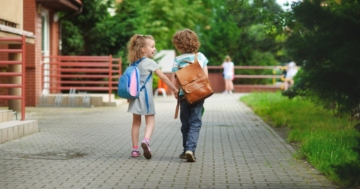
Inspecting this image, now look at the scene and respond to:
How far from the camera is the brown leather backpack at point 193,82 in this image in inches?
401

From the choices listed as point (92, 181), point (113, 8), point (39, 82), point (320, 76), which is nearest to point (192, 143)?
point (92, 181)

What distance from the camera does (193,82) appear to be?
10.2m

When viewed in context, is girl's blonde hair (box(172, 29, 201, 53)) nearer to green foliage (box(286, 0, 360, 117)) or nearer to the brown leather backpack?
the brown leather backpack

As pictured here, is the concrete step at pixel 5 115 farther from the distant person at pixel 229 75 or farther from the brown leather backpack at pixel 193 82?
the distant person at pixel 229 75

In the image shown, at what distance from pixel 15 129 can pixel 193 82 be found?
401 cm

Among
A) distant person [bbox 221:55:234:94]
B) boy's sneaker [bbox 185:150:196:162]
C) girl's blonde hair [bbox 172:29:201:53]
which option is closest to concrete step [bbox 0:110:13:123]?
girl's blonde hair [bbox 172:29:201:53]

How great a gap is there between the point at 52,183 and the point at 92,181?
40cm

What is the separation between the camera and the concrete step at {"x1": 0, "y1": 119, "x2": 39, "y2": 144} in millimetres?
12492

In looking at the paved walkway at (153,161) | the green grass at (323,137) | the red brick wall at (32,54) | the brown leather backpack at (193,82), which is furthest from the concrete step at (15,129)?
the red brick wall at (32,54)

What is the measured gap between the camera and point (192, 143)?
10.2 m

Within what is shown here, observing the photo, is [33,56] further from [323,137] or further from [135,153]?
[135,153]

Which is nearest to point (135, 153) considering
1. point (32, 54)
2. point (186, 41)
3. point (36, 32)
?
point (186, 41)

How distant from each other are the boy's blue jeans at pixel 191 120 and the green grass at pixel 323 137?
130 cm

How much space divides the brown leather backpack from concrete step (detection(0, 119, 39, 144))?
3.44 m
